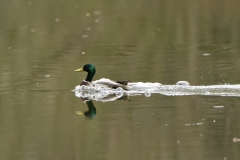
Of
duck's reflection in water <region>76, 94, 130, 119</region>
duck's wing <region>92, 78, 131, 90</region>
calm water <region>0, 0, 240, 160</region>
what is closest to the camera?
calm water <region>0, 0, 240, 160</region>

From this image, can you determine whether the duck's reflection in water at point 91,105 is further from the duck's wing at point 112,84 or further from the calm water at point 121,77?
the duck's wing at point 112,84

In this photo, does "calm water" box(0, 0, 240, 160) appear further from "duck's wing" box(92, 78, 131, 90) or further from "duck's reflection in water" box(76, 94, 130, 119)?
"duck's wing" box(92, 78, 131, 90)

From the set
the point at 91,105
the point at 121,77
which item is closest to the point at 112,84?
the point at 91,105

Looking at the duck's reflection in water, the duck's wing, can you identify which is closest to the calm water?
the duck's reflection in water

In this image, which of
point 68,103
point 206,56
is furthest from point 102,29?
point 68,103

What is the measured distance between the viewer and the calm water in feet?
23.8

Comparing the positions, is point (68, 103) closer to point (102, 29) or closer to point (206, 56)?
point (206, 56)

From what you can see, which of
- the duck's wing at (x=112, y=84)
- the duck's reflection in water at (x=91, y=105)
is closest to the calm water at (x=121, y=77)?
the duck's reflection in water at (x=91, y=105)

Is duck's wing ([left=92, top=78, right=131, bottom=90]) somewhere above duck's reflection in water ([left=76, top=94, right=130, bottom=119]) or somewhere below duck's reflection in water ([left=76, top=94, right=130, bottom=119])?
above

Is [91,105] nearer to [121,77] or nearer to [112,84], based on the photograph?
[112,84]

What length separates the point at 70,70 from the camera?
13.2 metres

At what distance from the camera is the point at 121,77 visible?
470 inches

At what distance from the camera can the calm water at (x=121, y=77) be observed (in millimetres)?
7242

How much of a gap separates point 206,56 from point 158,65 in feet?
5.14
